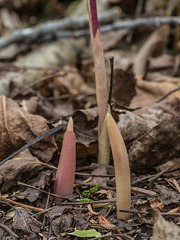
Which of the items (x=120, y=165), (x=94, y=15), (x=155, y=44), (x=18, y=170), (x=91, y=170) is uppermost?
(x=155, y=44)

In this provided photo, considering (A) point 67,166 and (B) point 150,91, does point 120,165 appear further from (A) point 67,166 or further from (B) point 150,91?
(B) point 150,91

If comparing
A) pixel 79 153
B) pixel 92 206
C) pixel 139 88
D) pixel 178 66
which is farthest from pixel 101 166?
pixel 178 66

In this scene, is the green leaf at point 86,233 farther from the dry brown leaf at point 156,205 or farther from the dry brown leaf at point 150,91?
the dry brown leaf at point 150,91

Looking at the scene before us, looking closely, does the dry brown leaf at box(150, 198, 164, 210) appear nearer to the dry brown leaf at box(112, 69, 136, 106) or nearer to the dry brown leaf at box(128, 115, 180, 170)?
the dry brown leaf at box(128, 115, 180, 170)

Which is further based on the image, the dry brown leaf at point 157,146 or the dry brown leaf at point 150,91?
the dry brown leaf at point 150,91

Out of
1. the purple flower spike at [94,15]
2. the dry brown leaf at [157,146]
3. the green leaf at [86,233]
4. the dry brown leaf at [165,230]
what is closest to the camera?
the dry brown leaf at [165,230]

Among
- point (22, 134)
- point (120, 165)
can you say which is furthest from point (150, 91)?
point (120, 165)

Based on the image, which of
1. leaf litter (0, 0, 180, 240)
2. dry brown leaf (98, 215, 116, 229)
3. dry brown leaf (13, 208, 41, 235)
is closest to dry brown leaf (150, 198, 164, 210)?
leaf litter (0, 0, 180, 240)

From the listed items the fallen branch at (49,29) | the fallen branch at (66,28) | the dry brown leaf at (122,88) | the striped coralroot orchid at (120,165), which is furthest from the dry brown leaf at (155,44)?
the striped coralroot orchid at (120,165)
